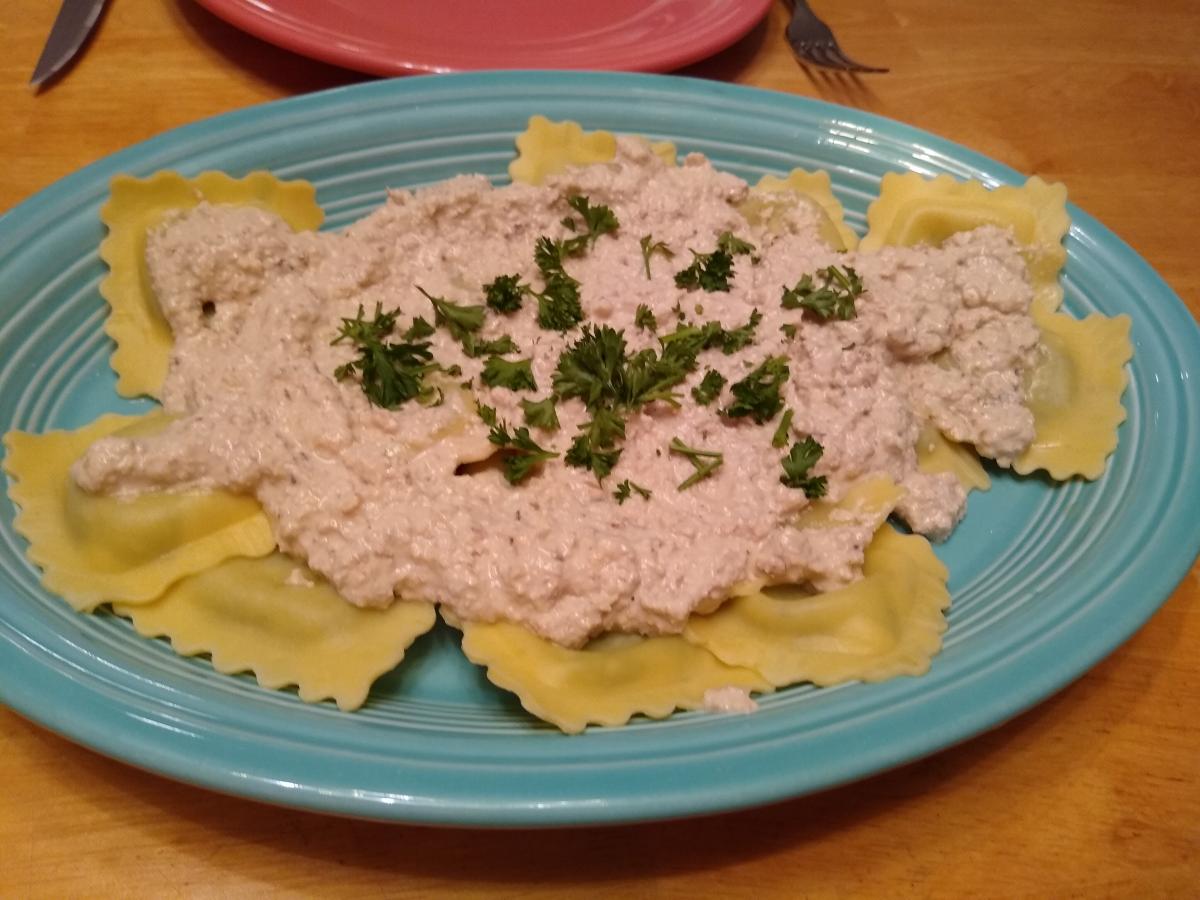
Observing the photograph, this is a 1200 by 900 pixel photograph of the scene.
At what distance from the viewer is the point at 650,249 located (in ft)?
11.1

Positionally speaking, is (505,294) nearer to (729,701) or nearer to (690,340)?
(690,340)

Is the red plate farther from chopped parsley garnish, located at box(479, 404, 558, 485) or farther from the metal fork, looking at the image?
→ chopped parsley garnish, located at box(479, 404, 558, 485)

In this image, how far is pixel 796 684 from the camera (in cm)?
262

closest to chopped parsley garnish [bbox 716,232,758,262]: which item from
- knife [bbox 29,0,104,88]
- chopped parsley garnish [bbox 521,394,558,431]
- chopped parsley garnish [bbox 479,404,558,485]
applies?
chopped parsley garnish [bbox 521,394,558,431]

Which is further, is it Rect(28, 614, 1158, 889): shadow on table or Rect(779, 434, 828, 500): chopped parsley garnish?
Rect(779, 434, 828, 500): chopped parsley garnish

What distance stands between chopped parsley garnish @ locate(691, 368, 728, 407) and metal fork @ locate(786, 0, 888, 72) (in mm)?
2850

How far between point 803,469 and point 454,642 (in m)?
1.17

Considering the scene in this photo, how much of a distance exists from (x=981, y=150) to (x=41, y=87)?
14.9ft

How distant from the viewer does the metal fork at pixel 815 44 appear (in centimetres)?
502

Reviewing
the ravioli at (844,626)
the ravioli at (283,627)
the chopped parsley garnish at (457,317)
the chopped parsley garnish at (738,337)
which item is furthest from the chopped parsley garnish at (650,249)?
the ravioli at (283,627)

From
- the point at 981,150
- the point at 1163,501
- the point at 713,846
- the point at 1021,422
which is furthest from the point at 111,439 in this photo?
the point at 981,150

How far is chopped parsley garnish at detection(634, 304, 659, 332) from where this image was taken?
3.14 meters

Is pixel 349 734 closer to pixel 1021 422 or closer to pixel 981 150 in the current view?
pixel 1021 422

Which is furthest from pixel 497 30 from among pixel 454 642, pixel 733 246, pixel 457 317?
pixel 454 642
